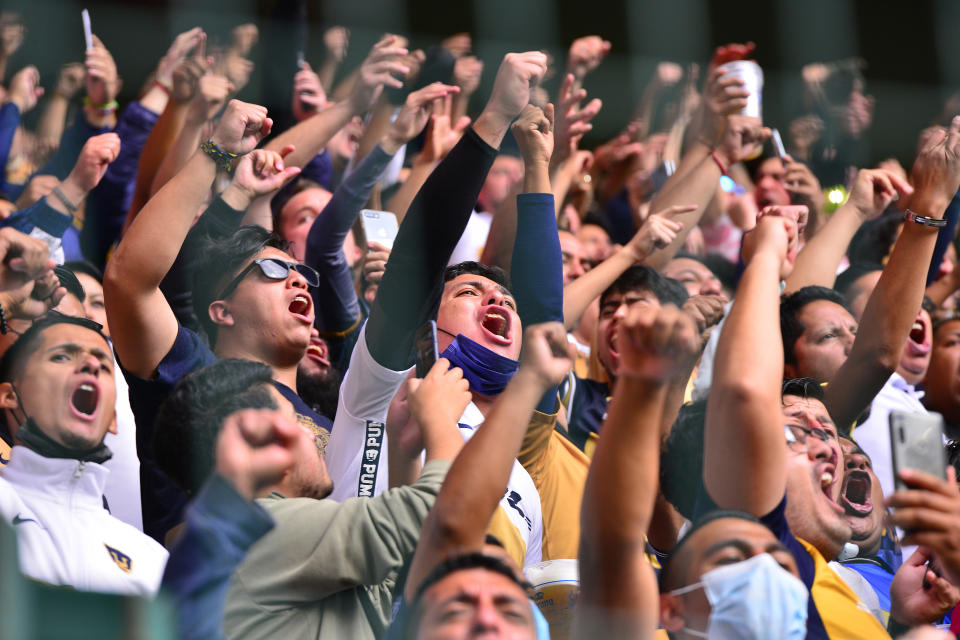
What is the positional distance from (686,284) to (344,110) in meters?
1.30

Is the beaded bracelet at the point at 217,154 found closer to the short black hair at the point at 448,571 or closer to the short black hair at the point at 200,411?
the short black hair at the point at 200,411

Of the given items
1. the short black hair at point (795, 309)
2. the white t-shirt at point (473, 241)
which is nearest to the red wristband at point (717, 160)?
the short black hair at point (795, 309)

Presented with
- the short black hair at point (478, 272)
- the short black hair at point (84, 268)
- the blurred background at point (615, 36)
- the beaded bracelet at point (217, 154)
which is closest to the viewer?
the beaded bracelet at point (217, 154)

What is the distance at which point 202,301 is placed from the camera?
3221mm

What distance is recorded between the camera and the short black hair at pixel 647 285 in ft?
12.5

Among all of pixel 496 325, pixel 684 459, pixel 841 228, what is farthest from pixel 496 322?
pixel 841 228

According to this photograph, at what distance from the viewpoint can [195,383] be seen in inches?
94.5

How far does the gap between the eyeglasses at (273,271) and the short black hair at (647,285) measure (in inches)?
40.6

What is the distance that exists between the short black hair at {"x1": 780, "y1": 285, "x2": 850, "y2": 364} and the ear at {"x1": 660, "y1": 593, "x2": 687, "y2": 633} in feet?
5.95

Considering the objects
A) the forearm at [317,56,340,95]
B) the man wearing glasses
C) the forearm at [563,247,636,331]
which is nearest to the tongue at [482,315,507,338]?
the forearm at [563,247,636,331]

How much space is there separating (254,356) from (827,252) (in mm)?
1957

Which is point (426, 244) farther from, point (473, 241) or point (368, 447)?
point (473, 241)

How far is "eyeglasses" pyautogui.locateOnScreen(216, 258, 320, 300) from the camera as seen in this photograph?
316cm

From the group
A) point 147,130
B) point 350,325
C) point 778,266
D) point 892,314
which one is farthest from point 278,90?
point 778,266
